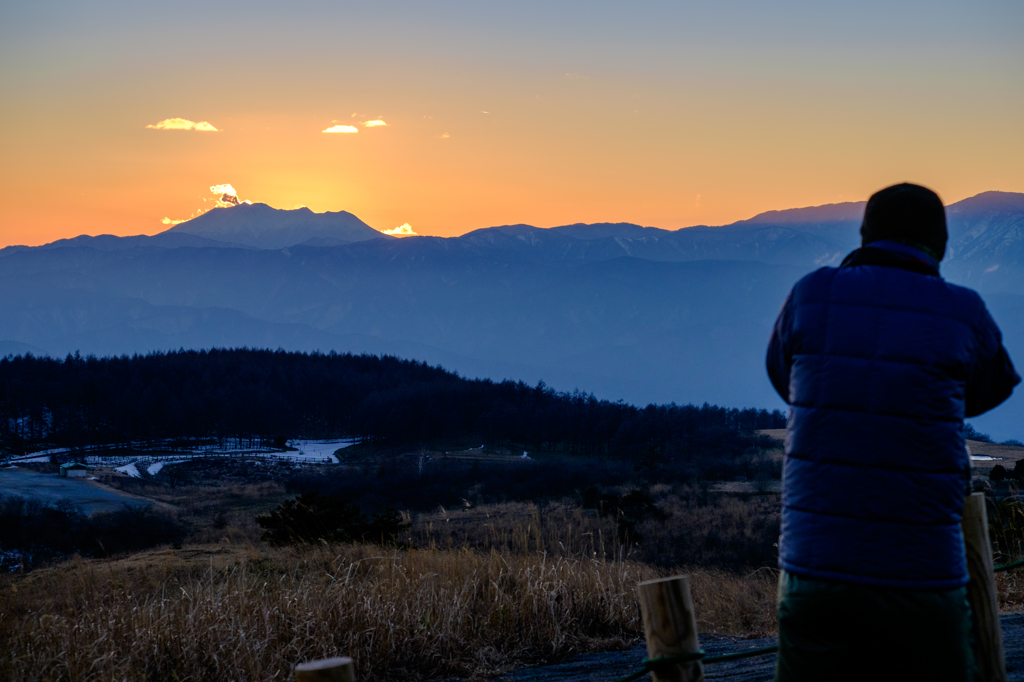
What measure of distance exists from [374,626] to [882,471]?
4324 millimetres

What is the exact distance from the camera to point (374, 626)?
569 cm

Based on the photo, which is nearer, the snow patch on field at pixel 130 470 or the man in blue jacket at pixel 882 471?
the man in blue jacket at pixel 882 471

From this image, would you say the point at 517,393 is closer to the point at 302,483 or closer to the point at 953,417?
the point at 302,483

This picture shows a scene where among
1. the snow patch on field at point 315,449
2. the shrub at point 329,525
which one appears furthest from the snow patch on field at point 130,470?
the shrub at point 329,525

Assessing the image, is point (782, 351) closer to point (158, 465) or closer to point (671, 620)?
point (671, 620)

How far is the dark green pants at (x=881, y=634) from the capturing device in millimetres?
2230

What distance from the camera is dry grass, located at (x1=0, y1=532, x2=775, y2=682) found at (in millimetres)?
5312

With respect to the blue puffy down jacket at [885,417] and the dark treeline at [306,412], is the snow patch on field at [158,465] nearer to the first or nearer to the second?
the dark treeline at [306,412]

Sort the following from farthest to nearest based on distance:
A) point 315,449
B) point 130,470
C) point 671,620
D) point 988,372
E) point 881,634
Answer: point 315,449 < point 130,470 < point 671,620 < point 988,372 < point 881,634

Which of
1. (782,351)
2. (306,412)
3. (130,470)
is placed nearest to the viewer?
(782,351)

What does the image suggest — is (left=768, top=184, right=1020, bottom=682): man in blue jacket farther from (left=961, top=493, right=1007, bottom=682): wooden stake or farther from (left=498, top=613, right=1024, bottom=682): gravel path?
(left=498, top=613, right=1024, bottom=682): gravel path

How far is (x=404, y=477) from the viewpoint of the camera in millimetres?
60938

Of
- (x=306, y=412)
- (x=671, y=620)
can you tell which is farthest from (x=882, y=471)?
(x=306, y=412)

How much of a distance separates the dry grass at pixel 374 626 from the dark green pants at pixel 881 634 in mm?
3677
